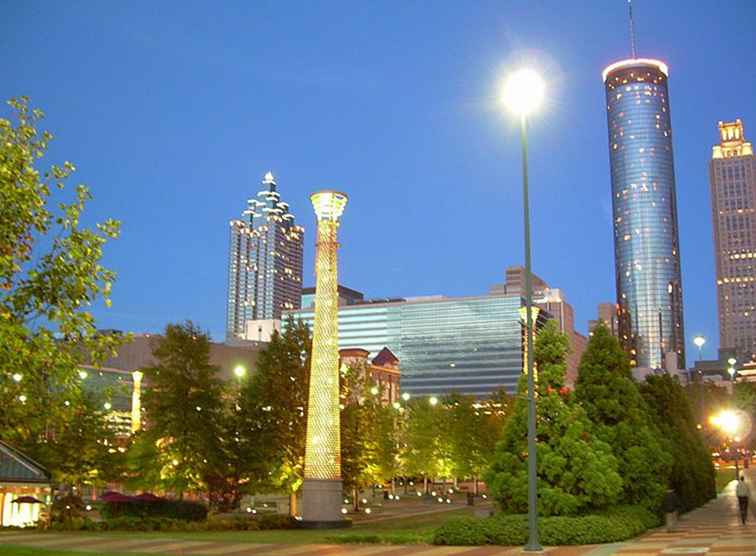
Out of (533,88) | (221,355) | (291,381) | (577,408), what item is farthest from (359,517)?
(221,355)

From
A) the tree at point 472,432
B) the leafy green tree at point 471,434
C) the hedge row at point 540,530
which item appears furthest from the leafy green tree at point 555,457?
the tree at point 472,432

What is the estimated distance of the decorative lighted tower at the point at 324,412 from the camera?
147 feet

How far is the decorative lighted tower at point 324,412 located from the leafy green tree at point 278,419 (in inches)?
368

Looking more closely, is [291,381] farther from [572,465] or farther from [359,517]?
[572,465]

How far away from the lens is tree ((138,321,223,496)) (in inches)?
2076

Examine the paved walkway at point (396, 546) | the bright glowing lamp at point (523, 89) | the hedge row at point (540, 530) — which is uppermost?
the bright glowing lamp at point (523, 89)

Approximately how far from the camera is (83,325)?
1808cm

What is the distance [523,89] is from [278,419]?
33978 mm

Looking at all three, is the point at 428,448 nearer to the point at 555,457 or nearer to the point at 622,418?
the point at 622,418

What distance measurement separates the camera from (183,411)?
5328 centimetres

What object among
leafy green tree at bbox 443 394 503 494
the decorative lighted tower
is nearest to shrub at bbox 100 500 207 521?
the decorative lighted tower

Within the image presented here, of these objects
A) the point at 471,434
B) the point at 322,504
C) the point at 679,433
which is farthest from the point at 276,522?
the point at 471,434

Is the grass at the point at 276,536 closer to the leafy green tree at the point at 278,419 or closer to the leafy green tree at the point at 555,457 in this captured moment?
the leafy green tree at the point at 555,457

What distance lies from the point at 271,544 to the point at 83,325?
17.4 meters
